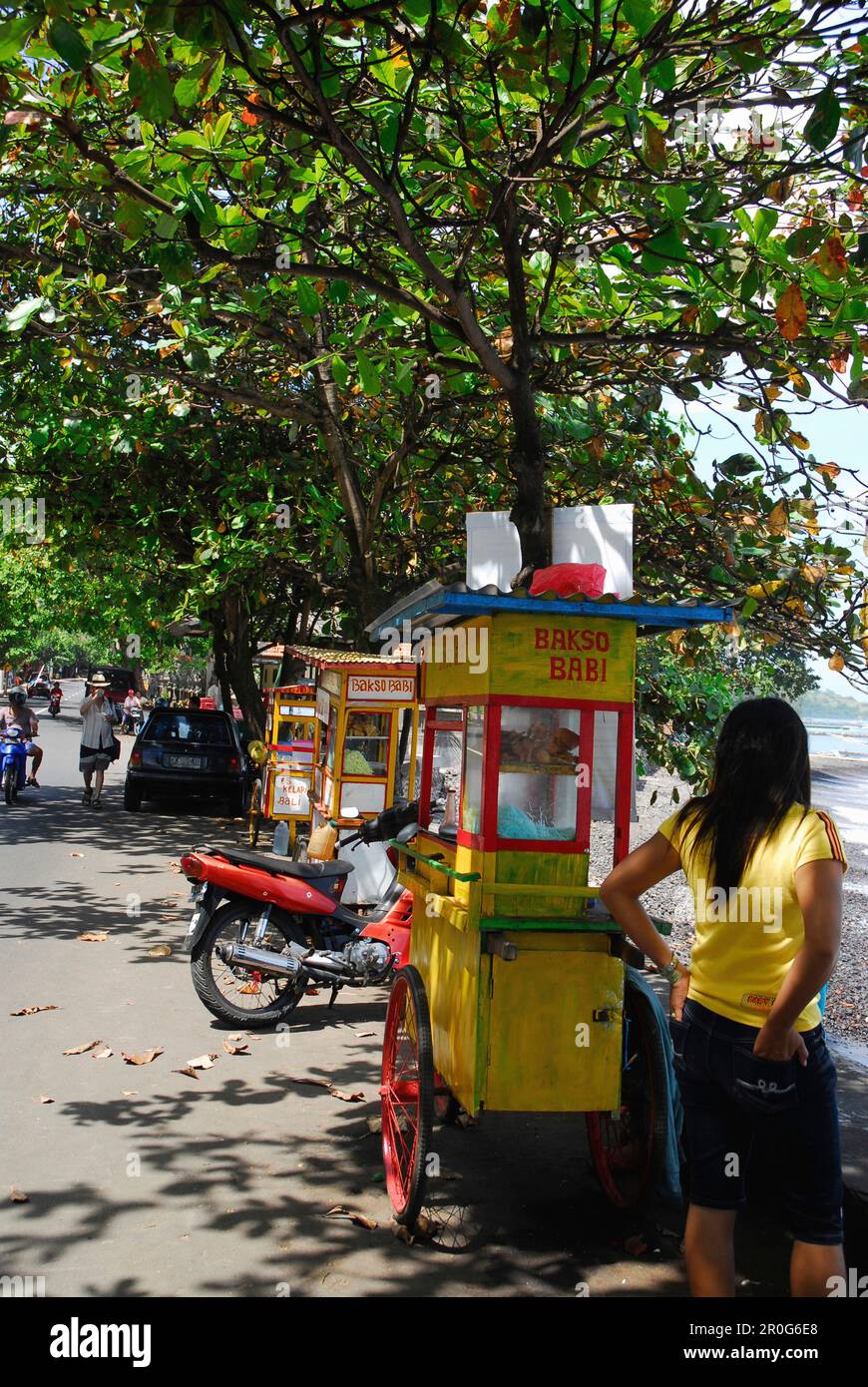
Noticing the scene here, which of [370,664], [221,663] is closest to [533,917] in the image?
[370,664]

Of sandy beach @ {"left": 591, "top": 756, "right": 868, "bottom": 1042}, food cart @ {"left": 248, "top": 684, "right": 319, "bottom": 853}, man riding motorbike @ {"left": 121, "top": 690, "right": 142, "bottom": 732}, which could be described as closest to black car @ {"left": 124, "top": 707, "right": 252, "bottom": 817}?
food cart @ {"left": 248, "top": 684, "right": 319, "bottom": 853}

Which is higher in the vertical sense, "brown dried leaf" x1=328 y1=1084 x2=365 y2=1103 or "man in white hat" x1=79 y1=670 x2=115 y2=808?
"man in white hat" x1=79 y1=670 x2=115 y2=808

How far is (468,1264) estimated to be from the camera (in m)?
4.09

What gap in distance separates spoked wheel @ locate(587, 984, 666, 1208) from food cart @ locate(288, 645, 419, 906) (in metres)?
5.99

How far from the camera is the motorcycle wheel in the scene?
22.7 feet

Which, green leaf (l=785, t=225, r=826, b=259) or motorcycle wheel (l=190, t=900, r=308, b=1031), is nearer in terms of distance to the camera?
green leaf (l=785, t=225, r=826, b=259)

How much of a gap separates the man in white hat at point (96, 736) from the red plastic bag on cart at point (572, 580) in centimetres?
1409

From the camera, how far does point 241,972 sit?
7.03 meters

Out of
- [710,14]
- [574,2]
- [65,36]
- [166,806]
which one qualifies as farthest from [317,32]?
[166,806]

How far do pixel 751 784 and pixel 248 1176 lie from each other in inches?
114

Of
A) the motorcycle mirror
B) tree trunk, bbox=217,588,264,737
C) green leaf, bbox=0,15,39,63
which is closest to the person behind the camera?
green leaf, bbox=0,15,39,63

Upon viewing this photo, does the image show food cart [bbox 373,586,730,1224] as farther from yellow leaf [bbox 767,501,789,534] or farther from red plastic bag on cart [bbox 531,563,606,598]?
yellow leaf [bbox 767,501,789,534]

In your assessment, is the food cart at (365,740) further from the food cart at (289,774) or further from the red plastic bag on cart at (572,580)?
the red plastic bag on cart at (572,580)

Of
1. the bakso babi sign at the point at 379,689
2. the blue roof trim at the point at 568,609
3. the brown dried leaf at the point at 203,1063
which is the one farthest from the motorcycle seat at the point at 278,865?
the bakso babi sign at the point at 379,689
